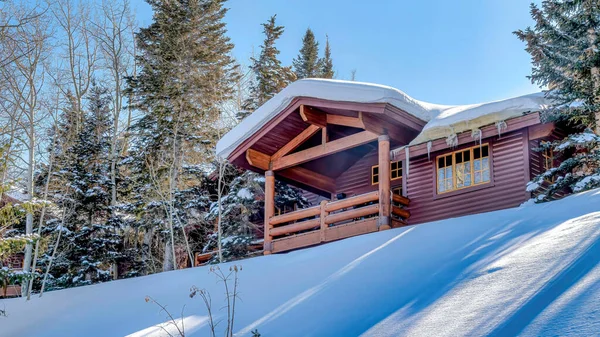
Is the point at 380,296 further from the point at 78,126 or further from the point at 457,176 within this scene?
the point at 78,126

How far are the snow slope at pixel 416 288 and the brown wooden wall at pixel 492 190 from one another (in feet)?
9.38

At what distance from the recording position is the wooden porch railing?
13.3 m

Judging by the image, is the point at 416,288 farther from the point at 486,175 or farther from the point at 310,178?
the point at 310,178

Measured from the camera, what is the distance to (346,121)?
14.1 meters

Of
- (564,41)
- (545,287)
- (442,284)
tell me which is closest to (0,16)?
(564,41)

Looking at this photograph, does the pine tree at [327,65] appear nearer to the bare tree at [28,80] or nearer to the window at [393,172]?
the bare tree at [28,80]

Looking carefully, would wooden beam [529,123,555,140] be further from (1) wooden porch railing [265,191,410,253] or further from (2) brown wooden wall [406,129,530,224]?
(1) wooden porch railing [265,191,410,253]

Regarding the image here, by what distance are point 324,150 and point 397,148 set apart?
1633 millimetres

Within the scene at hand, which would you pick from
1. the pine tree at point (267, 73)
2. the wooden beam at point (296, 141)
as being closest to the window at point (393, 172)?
the wooden beam at point (296, 141)

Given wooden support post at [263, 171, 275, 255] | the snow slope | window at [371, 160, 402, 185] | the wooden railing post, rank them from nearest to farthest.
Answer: the snow slope < the wooden railing post < wooden support post at [263, 171, 275, 255] < window at [371, 160, 402, 185]

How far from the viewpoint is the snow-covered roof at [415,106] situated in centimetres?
1278

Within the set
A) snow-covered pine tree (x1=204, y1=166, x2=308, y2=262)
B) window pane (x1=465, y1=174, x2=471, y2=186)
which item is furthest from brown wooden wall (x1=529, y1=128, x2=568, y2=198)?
snow-covered pine tree (x1=204, y1=166, x2=308, y2=262)

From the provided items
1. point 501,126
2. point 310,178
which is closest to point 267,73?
point 310,178

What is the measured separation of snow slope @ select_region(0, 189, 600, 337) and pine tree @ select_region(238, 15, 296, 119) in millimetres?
8792
